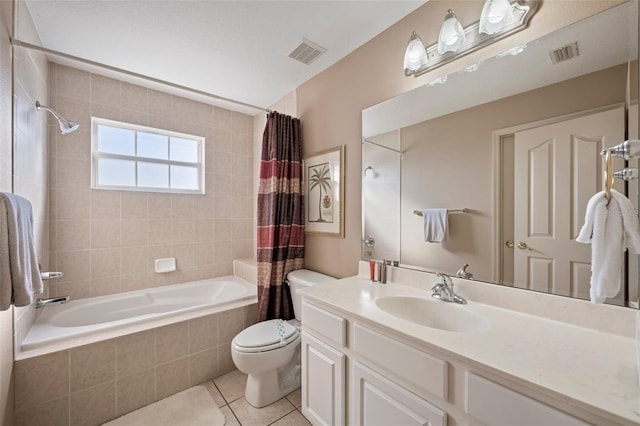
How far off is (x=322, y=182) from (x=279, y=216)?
499 millimetres

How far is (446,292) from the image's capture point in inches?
49.4

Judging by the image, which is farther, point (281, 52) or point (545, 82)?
point (281, 52)

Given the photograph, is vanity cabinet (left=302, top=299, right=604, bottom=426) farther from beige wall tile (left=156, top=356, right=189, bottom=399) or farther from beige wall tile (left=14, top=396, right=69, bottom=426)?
beige wall tile (left=14, top=396, right=69, bottom=426)

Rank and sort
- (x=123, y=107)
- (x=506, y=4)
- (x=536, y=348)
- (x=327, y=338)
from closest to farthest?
(x=536, y=348), (x=506, y=4), (x=327, y=338), (x=123, y=107)

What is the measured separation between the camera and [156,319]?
6.02ft

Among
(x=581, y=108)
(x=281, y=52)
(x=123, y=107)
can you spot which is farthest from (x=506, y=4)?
(x=123, y=107)

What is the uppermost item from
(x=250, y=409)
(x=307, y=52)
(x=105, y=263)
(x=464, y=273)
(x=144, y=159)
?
(x=307, y=52)

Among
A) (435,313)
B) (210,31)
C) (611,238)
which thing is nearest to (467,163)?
(611,238)

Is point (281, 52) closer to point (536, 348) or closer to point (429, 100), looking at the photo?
point (429, 100)

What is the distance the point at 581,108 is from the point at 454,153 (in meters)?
0.48

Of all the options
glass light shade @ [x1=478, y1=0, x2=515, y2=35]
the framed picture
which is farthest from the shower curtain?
glass light shade @ [x1=478, y1=0, x2=515, y2=35]

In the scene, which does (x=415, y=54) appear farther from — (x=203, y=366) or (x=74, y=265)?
(x=74, y=265)

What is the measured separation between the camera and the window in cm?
230

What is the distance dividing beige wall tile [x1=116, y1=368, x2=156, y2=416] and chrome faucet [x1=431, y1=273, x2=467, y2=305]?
194cm
